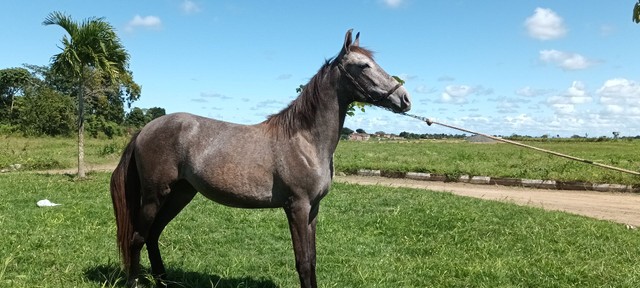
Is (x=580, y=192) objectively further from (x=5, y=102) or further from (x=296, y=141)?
(x=5, y=102)

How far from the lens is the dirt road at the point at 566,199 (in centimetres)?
1071

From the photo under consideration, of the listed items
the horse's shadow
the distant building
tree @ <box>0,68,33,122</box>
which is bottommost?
the horse's shadow

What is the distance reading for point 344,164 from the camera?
18.2 meters

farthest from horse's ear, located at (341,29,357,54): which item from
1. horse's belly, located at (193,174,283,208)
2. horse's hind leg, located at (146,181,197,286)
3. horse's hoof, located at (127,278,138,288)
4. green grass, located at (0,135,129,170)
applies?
green grass, located at (0,135,129,170)

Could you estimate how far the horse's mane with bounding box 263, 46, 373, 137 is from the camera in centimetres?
398

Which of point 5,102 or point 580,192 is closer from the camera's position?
point 580,192

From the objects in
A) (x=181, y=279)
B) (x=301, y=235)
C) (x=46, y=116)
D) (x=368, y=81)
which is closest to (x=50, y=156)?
(x=46, y=116)

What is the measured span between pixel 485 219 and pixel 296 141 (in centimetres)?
521

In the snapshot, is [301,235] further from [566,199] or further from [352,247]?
[566,199]

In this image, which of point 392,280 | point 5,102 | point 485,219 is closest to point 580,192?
point 485,219

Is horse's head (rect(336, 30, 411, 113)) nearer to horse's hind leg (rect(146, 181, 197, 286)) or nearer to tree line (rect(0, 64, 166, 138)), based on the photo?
horse's hind leg (rect(146, 181, 197, 286))

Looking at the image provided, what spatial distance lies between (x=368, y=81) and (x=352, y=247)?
10.4ft

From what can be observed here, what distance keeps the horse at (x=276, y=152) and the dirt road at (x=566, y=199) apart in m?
7.94

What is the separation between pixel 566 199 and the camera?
12.6 metres
